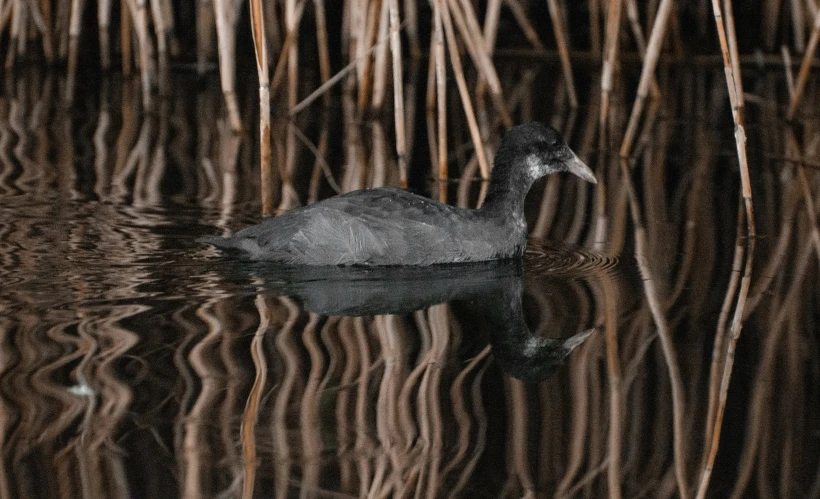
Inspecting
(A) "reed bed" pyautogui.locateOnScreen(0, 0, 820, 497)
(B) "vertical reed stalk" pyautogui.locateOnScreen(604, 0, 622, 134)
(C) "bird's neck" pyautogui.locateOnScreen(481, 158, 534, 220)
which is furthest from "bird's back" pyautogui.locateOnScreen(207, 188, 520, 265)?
Result: (B) "vertical reed stalk" pyautogui.locateOnScreen(604, 0, 622, 134)

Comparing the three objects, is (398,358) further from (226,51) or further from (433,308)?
(226,51)

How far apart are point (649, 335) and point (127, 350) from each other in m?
1.62

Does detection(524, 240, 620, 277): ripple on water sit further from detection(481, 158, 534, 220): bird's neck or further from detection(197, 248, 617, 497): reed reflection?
detection(481, 158, 534, 220): bird's neck

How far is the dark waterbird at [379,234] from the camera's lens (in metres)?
4.86

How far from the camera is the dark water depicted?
3084 millimetres

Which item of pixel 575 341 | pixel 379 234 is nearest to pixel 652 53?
pixel 379 234

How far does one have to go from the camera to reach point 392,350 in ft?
13.0

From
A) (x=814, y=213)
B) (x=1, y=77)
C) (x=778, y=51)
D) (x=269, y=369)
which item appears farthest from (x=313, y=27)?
(x=269, y=369)

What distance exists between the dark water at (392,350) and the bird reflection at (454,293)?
1 centimetres

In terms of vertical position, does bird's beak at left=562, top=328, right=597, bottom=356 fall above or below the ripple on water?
below

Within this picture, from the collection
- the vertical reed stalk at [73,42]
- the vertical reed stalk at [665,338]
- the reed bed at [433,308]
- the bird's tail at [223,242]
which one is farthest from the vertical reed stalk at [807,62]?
the vertical reed stalk at [73,42]

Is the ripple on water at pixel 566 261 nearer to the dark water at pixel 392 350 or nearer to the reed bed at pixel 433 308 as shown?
the dark water at pixel 392 350

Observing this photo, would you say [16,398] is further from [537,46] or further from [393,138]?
[537,46]

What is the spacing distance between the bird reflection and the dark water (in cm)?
1
